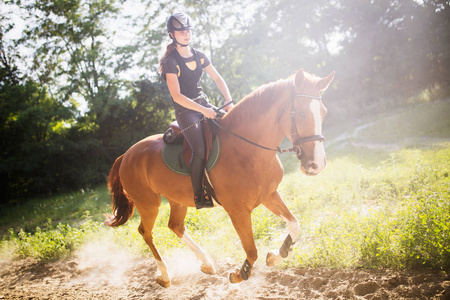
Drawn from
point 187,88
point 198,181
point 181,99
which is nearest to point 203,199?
point 198,181

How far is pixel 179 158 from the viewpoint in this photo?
3.82 m

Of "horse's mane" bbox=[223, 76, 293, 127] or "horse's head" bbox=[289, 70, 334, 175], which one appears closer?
"horse's head" bbox=[289, 70, 334, 175]

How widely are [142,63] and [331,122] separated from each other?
582 inches

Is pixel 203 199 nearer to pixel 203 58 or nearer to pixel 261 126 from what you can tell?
pixel 261 126

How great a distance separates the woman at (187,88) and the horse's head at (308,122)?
3.18ft

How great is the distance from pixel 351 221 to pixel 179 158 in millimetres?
2859

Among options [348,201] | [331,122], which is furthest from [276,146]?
[331,122]

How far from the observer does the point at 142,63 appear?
2138 centimetres

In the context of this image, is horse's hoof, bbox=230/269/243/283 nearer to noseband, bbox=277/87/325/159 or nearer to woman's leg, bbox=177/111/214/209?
woman's leg, bbox=177/111/214/209

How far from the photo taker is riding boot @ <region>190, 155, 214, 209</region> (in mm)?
3449

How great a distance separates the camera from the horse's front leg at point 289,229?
3561 millimetres

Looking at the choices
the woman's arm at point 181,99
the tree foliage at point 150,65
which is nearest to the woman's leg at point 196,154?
the woman's arm at point 181,99

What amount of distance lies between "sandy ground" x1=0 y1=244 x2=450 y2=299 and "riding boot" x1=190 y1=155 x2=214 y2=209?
1.36 metres

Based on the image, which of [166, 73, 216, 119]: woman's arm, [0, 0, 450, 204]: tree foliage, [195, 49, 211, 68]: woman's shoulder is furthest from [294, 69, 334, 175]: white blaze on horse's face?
[0, 0, 450, 204]: tree foliage
